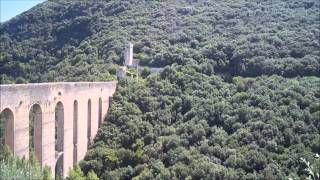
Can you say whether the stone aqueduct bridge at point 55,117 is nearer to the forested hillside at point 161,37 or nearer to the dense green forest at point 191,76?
the dense green forest at point 191,76

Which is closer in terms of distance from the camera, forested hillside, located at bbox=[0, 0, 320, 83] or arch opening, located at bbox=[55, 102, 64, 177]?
arch opening, located at bbox=[55, 102, 64, 177]

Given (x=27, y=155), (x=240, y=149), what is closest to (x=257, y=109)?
(x=240, y=149)

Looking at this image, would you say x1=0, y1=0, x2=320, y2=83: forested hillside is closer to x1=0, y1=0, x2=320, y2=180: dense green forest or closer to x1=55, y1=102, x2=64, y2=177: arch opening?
x1=0, y1=0, x2=320, y2=180: dense green forest

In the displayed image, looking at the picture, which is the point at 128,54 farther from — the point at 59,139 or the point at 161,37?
the point at 59,139

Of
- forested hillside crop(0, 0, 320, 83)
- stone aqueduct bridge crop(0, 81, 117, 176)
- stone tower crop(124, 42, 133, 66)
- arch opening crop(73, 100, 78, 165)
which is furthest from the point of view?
stone tower crop(124, 42, 133, 66)

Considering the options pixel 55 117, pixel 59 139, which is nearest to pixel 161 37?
pixel 55 117

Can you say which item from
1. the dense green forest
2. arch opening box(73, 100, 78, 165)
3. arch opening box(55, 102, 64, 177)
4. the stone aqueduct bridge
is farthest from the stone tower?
arch opening box(55, 102, 64, 177)
